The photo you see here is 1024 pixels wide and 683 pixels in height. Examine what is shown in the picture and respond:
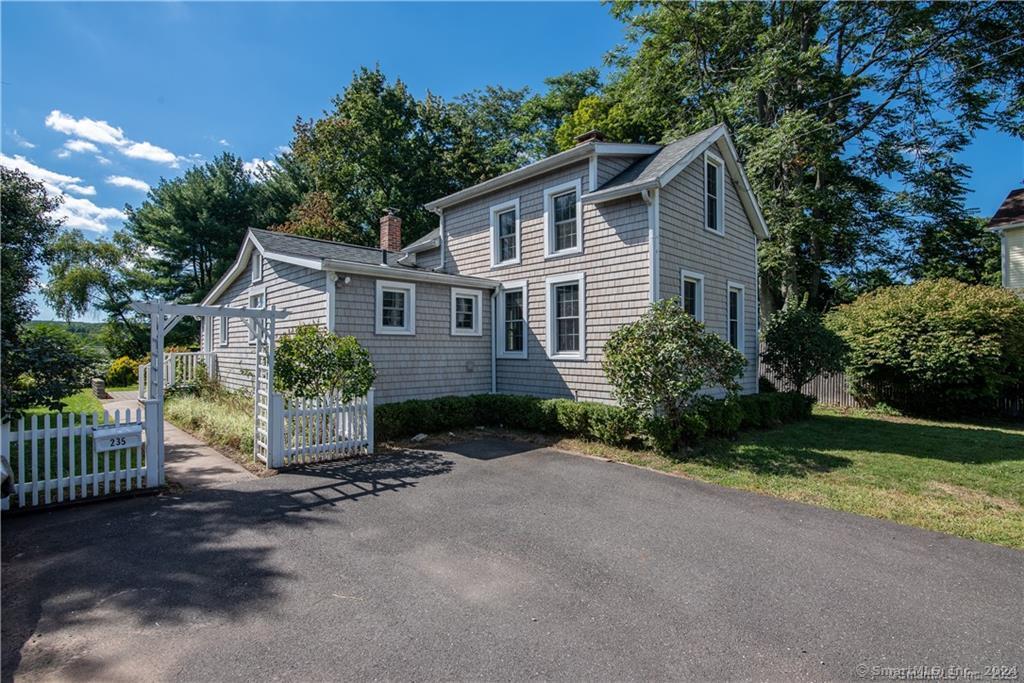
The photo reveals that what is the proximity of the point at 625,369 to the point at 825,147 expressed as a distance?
16.3m

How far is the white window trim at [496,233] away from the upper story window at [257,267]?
6.20 meters

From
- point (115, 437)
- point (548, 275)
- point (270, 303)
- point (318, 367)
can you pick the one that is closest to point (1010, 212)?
point (548, 275)

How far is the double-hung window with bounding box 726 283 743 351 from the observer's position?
12414 mm

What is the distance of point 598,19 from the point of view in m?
22.6

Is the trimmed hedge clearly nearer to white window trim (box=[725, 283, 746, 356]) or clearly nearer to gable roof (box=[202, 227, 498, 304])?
white window trim (box=[725, 283, 746, 356])

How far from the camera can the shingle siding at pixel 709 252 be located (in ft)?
33.1

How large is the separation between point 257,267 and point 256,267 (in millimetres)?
80

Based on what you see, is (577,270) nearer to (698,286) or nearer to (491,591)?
(698,286)

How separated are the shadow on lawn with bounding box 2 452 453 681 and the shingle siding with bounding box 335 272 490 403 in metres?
3.98

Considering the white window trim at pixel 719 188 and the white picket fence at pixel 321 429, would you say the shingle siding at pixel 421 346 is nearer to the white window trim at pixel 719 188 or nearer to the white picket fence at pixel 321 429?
the white picket fence at pixel 321 429

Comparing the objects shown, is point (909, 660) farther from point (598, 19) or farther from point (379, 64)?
point (379, 64)

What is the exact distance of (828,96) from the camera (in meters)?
19.9

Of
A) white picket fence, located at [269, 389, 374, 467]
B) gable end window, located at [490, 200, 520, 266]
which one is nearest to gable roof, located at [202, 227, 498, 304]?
gable end window, located at [490, 200, 520, 266]

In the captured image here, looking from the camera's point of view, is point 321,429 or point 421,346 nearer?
point 321,429
